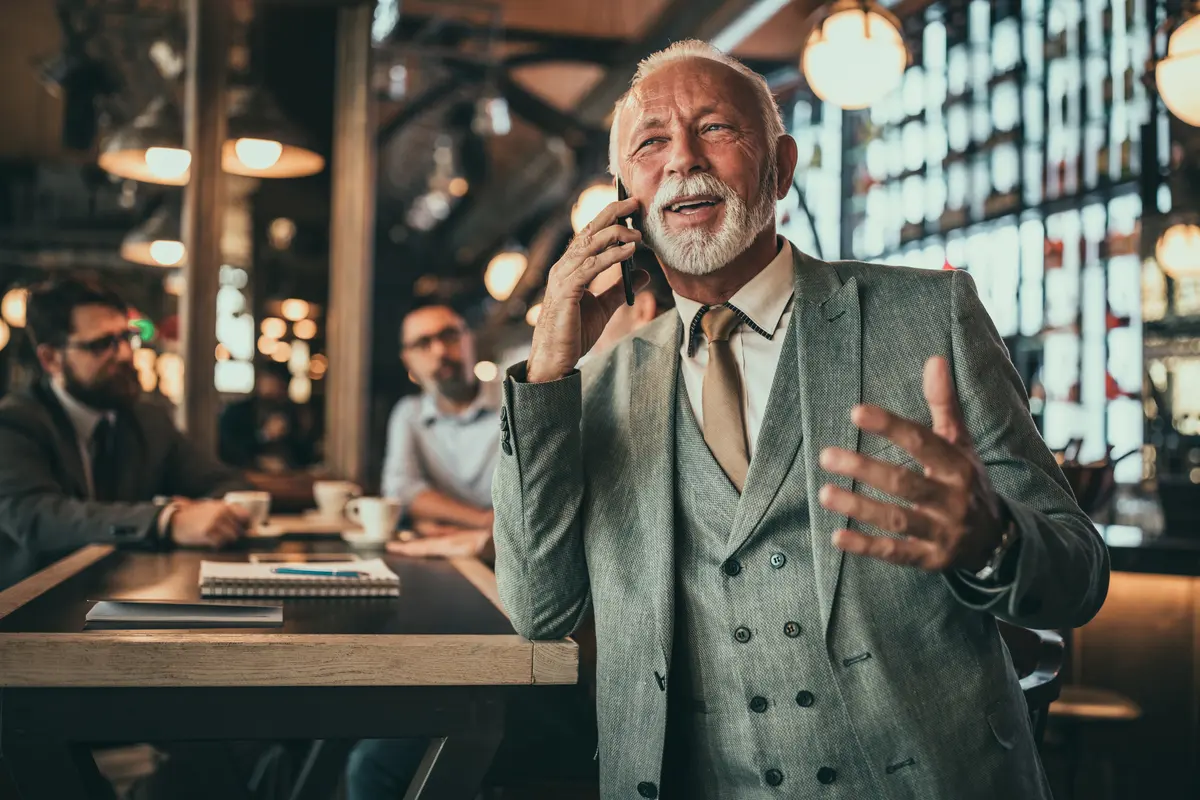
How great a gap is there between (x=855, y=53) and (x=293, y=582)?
2.88 meters

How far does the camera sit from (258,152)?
4.07 m

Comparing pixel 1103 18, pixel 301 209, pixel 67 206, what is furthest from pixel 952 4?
pixel 67 206

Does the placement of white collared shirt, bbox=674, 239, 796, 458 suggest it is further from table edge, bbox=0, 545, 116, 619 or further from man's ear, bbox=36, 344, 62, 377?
man's ear, bbox=36, 344, 62, 377

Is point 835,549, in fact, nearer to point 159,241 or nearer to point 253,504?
point 253,504

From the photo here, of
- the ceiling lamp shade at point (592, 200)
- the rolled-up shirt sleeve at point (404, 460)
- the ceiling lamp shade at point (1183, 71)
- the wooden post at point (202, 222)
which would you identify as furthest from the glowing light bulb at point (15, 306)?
the ceiling lamp shade at point (1183, 71)

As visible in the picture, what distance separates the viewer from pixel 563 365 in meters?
1.52

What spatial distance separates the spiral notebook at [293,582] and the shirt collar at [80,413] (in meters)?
1.39

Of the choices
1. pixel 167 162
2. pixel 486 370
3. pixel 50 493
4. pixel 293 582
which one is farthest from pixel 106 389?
pixel 486 370

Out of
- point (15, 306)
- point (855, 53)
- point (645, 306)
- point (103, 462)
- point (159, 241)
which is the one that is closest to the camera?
point (645, 306)

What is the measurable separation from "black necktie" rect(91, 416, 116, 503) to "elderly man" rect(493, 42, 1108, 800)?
1.88 m

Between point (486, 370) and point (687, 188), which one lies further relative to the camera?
point (486, 370)

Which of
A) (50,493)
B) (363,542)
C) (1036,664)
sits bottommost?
(1036,664)

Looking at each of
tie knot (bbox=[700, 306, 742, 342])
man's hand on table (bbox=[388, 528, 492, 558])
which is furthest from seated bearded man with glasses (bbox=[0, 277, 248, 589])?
tie knot (bbox=[700, 306, 742, 342])

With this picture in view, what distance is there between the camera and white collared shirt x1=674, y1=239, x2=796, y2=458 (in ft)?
5.23
